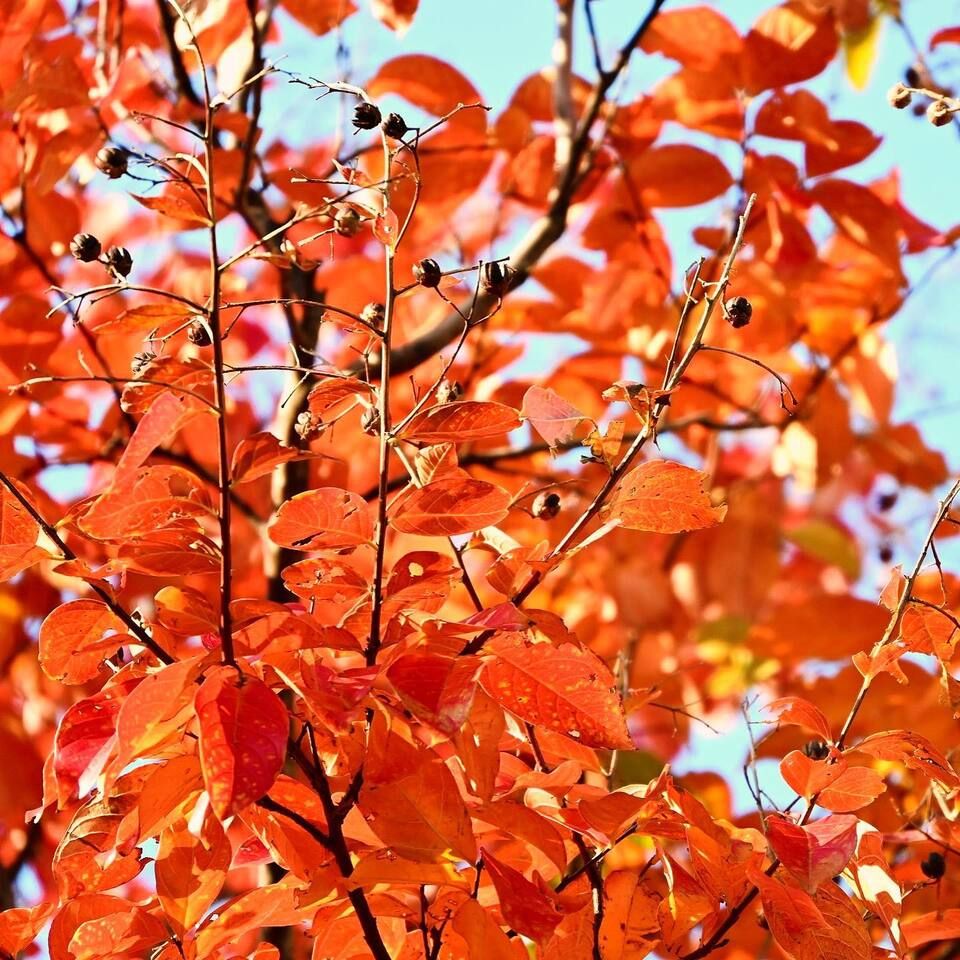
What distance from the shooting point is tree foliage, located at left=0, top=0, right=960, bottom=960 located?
2.51 feet

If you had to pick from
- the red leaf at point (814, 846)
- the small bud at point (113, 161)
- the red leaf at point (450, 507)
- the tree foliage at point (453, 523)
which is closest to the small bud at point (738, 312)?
the tree foliage at point (453, 523)

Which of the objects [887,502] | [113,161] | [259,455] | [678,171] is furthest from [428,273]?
[887,502]

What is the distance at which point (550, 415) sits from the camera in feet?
2.63

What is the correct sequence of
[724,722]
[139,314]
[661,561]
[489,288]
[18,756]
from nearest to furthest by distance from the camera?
[139,314] < [489,288] < [18,756] < [661,561] < [724,722]

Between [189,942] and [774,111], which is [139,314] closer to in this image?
[189,942]

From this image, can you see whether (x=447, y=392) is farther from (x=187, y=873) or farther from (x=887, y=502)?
(x=887, y=502)

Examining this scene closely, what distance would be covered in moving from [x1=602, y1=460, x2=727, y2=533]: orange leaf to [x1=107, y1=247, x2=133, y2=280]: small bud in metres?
0.34

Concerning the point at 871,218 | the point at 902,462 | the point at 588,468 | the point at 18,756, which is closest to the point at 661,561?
the point at 588,468

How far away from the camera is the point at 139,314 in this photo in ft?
2.28

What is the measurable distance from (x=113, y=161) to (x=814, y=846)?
634 millimetres

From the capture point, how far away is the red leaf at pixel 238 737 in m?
0.67

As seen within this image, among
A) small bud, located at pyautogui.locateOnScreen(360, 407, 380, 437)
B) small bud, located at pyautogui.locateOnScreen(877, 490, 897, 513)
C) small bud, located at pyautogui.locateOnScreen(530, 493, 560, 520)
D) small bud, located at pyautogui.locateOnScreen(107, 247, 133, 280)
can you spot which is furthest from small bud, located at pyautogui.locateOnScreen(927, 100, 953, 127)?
small bud, located at pyautogui.locateOnScreen(877, 490, 897, 513)

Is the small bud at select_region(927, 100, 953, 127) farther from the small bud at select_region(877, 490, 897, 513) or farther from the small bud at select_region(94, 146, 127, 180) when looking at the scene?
the small bud at select_region(877, 490, 897, 513)

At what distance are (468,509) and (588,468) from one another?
4.90ft
